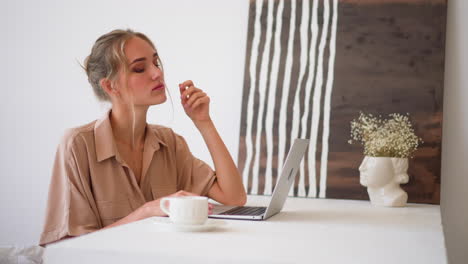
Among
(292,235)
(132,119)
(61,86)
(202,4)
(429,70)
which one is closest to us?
(292,235)

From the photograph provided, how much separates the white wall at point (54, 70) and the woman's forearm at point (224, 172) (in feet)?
2.60

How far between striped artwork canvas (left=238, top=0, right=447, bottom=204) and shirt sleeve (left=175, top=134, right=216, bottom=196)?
1.91 feet

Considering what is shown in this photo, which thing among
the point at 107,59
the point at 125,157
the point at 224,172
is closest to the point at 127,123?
the point at 125,157

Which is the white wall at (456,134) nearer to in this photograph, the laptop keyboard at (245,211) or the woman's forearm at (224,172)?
the woman's forearm at (224,172)

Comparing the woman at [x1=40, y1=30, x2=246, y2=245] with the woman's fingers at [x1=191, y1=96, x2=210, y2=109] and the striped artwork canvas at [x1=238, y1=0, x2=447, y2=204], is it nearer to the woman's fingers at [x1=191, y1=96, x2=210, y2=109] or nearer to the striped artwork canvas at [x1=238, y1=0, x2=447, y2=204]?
the woman's fingers at [x1=191, y1=96, x2=210, y2=109]

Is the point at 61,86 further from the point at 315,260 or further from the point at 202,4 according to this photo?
the point at 315,260

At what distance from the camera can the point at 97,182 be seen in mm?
1950

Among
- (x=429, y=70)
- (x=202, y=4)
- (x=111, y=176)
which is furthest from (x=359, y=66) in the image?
(x=111, y=176)

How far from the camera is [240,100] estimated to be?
9.97 ft

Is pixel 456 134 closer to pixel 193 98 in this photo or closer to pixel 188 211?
pixel 193 98

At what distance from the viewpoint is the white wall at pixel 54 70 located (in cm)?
314

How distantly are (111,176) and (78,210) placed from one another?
0.19m

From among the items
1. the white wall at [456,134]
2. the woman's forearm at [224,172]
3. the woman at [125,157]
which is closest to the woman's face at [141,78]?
the woman at [125,157]

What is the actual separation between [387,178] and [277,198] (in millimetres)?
807
